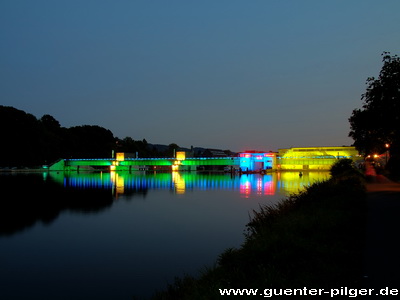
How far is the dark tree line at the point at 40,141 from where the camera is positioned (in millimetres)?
118375

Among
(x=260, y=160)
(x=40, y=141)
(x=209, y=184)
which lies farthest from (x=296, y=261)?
(x=260, y=160)

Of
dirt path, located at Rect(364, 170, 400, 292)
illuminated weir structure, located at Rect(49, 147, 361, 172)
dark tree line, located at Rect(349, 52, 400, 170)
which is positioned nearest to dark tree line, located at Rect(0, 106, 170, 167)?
illuminated weir structure, located at Rect(49, 147, 361, 172)

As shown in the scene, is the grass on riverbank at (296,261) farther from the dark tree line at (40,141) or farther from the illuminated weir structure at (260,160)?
the illuminated weir structure at (260,160)

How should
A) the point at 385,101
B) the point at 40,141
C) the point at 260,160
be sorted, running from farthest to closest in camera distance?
the point at 260,160, the point at 40,141, the point at 385,101

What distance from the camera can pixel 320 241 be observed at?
39.6 ft

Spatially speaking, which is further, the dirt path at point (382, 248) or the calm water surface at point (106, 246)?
the calm water surface at point (106, 246)

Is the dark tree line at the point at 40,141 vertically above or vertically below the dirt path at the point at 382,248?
above

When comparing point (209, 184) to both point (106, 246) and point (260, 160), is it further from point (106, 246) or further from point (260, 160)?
point (260, 160)

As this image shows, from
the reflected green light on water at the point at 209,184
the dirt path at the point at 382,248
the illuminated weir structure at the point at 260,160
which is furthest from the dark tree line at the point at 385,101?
the illuminated weir structure at the point at 260,160

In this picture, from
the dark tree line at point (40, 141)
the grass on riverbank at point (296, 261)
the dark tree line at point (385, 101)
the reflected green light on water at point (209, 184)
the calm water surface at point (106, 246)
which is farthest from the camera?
the dark tree line at point (40, 141)

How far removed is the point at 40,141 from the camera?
127 meters

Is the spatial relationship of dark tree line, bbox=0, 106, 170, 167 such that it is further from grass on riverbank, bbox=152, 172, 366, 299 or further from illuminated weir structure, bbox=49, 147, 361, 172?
grass on riverbank, bbox=152, 172, 366, 299

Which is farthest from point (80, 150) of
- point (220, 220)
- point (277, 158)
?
point (220, 220)

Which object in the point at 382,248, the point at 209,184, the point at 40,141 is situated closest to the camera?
the point at 382,248
